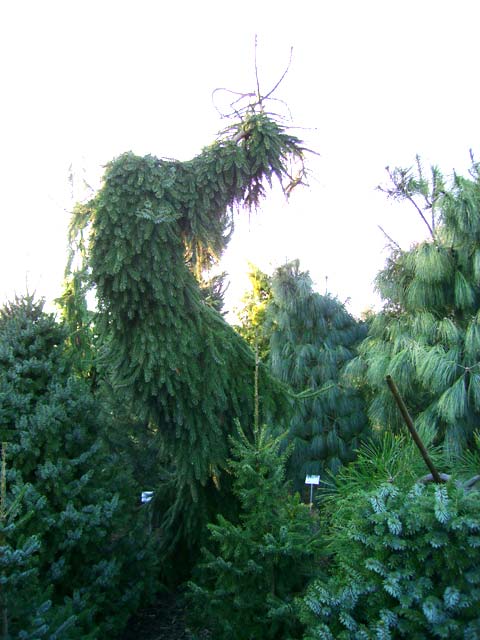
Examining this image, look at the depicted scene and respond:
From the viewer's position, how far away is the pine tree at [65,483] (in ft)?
12.9

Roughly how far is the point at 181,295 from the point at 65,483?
73.1 inches

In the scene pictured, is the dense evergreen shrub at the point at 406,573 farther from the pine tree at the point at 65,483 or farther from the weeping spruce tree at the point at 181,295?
the weeping spruce tree at the point at 181,295

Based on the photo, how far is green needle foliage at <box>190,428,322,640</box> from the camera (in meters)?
3.77

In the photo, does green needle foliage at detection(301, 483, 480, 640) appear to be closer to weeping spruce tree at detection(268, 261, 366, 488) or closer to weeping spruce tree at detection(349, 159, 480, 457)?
weeping spruce tree at detection(349, 159, 480, 457)

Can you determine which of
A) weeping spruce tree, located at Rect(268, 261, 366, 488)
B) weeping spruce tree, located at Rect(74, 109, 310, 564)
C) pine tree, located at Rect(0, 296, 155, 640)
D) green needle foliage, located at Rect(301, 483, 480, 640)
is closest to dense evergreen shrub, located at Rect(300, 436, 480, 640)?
green needle foliage, located at Rect(301, 483, 480, 640)

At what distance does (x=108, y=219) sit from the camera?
16.5 ft

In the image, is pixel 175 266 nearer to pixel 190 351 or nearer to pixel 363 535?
pixel 190 351

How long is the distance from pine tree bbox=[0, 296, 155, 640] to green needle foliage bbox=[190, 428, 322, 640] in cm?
76

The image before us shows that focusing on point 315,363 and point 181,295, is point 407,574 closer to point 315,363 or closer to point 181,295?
point 181,295

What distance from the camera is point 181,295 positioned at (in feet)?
17.0

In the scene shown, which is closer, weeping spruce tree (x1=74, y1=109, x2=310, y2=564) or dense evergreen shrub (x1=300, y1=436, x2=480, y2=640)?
dense evergreen shrub (x1=300, y1=436, x2=480, y2=640)

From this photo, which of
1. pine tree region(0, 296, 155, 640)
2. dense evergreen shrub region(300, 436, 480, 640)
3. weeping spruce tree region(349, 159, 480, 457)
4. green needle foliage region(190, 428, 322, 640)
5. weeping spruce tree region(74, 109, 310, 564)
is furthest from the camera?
weeping spruce tree region(349, 159, 480, 457)

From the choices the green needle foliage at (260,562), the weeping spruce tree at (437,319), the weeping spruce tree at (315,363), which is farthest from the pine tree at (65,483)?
the weeping spruce tree at (315,363)

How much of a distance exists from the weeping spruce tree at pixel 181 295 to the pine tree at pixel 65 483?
0.63 m
